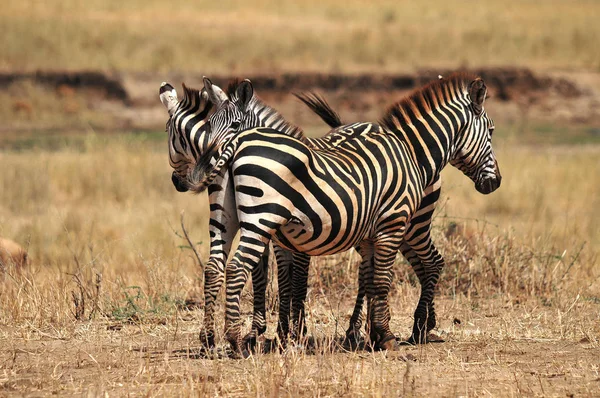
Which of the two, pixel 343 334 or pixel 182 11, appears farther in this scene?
pixel 182 11

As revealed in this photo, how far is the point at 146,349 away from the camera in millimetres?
7902

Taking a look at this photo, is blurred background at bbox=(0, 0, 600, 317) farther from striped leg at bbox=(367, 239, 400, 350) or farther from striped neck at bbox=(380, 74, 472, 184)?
striped leg at bbox=(367, 239, 400, 350)

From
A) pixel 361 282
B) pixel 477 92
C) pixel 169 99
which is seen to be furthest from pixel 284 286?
pixel 477 92

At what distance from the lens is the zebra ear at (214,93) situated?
8.04 meters

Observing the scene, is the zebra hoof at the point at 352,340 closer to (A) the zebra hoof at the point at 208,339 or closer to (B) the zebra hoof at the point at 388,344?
(B) the zebra hoof at the point at 388,344

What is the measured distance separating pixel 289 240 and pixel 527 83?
28.3m

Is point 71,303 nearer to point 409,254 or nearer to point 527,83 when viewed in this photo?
point 409,254

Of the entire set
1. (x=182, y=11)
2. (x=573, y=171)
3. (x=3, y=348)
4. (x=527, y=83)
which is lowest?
(x=3, y=348)

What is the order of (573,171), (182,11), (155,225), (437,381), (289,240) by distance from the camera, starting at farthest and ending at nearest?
(182,11) → (573,171) → (155,225) → (289,240) → (437,381)

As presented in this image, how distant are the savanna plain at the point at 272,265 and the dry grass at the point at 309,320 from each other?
0.09ft

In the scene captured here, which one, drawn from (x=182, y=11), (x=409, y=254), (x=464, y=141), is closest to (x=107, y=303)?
(x=409, y=254)

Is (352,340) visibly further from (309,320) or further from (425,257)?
(425,257)

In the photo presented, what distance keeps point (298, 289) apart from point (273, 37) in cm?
2812

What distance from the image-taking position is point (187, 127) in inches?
317
